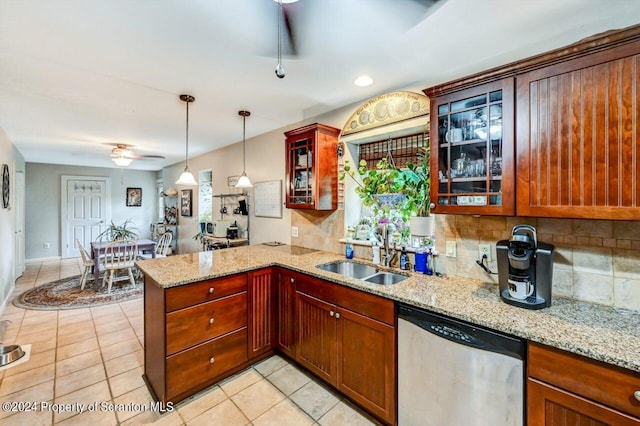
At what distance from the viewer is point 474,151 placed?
170 cm

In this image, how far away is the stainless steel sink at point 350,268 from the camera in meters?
2.41

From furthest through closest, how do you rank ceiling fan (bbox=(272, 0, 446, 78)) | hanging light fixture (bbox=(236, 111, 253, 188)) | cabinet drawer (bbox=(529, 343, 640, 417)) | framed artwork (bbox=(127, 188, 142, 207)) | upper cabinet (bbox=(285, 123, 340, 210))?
framed artwork (bbox=(127, 188, 142, 207)) → hanging light fixture (bbox=(236, 111, 253, 188)) → upper cabinet (bbox=(285, 123, 340, 210)) → ceiling fan (bbox=(272, 0, 446, 78)) → cabinet drawer (bbox=(529, 343, 640, 417))

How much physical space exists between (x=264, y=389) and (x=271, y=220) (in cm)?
215

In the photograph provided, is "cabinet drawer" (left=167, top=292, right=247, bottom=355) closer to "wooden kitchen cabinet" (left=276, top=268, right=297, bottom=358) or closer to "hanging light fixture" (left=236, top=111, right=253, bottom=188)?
"wooden kitchen cabinet" (left=276, top=268, right=297, bottom=358)

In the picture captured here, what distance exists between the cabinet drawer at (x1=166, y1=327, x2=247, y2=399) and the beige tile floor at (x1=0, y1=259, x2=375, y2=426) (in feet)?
0.43

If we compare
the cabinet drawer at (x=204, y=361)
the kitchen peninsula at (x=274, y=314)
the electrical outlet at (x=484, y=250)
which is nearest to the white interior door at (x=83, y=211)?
the kitchen peninsula at (x=274, y=314)

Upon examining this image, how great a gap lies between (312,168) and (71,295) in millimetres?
4238

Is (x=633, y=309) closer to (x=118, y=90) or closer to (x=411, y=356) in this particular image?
(x=411, y=356)

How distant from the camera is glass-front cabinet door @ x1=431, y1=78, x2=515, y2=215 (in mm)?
1523

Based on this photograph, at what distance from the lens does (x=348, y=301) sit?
6.12 ft

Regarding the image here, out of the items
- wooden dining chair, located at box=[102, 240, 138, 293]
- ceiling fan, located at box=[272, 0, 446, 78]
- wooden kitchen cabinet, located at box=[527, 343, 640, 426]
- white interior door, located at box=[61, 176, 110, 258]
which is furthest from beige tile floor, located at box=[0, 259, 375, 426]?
white interior door, located at box=[61, 176, 110, 258]

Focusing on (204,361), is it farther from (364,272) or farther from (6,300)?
(6,300)

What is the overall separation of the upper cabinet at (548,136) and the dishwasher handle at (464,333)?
66 cm

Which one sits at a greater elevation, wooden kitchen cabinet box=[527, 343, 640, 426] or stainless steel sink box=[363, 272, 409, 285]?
stainless steel sink box=[363, 272, 409, 285]
